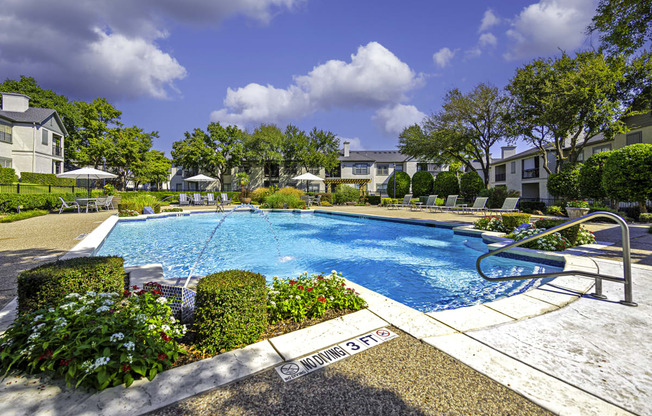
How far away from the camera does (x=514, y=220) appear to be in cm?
800

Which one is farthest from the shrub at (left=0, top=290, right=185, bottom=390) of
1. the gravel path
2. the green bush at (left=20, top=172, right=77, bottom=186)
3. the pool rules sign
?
the green bush at (left=20, top=172, right=77, bottom=186)

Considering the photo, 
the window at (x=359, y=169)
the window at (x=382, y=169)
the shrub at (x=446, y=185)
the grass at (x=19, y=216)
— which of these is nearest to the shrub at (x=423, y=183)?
the shrub at (x=446, y=185)

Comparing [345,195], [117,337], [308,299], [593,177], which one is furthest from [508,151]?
[117,337]

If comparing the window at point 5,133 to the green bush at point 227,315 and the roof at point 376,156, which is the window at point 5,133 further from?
the roof at point 376,156

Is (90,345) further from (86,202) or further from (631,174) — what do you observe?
(86,202)

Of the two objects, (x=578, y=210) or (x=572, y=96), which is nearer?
(x=578, y=210)

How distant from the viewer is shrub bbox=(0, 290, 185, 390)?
5.90ft

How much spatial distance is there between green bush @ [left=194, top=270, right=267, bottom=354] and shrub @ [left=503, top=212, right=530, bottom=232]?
825cm

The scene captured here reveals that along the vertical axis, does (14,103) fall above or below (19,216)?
above

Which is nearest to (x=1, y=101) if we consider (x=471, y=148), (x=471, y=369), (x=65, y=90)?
(x=65, y=90)

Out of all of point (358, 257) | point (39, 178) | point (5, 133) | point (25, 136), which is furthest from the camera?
point (25, 136)

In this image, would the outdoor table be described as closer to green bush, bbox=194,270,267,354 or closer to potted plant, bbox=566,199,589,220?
green bush, bbox=194,270,267,354

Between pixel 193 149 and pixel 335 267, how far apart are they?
32.1 metres

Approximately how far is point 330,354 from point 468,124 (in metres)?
22.7
